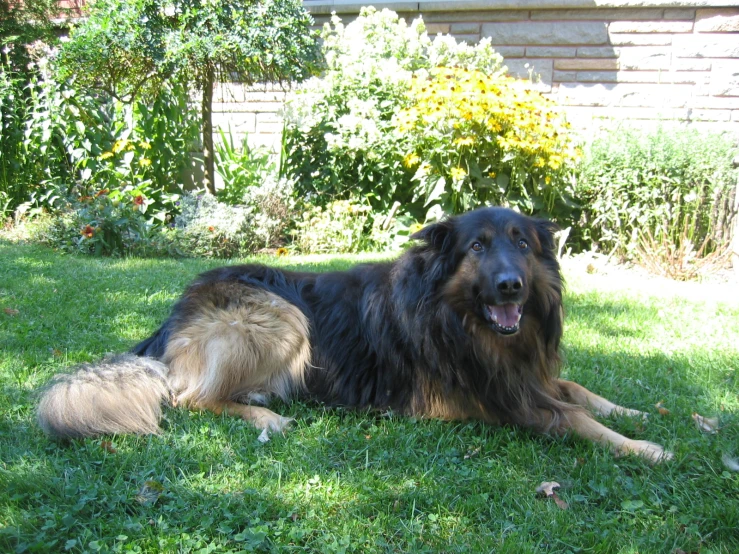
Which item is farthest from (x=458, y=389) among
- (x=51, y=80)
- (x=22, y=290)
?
(x=51, y=80)

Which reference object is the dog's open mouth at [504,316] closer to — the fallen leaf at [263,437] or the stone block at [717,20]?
the fallen leaf at [263,437]

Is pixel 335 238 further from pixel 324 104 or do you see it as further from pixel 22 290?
pixel 22 290

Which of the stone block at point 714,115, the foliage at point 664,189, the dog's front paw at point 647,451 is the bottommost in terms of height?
the dog's front paw at point 647,451

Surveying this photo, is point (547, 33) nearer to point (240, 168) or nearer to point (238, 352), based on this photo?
point (240, 168)

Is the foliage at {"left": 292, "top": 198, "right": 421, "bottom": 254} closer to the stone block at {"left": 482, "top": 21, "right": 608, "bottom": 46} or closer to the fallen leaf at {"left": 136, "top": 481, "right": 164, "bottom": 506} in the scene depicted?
the stone block at {"left": 482, "top": 21, "right": 608, "bottom": 46}

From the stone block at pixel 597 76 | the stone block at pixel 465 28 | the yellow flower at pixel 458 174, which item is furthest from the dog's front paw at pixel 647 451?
the stone block at pixel 465 28

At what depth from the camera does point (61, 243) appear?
7.69 metres

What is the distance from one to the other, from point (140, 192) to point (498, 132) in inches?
188

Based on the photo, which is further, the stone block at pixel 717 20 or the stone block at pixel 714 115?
the stone block at pixel 714 115

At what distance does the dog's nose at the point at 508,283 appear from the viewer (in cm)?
308

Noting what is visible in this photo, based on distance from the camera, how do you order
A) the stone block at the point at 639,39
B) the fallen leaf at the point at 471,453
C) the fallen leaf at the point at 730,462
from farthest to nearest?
the stone block at the point at 639,39, the fallen leaf at the point at 471,453, the fallen leaf at the point at 730,462

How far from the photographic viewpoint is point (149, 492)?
2.61 m

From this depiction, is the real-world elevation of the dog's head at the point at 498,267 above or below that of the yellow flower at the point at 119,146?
below

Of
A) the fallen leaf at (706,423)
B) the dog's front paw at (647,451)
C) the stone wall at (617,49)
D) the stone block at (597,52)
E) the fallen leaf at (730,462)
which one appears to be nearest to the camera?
the fallen leaf at (730,462)
